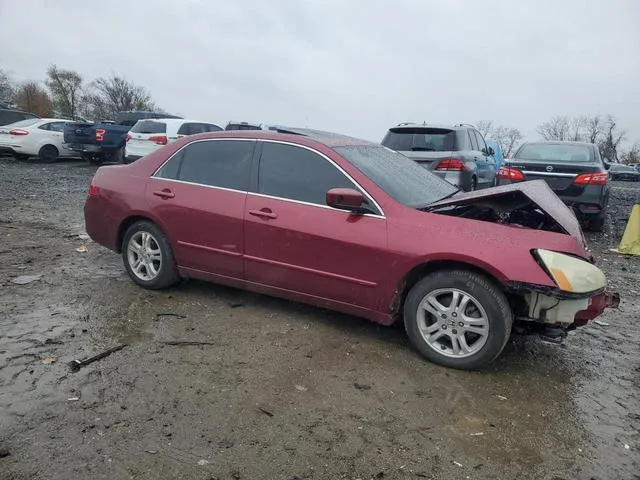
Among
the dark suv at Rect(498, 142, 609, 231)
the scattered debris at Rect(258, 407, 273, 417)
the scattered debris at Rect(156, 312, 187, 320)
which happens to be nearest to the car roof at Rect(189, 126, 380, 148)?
the scattered debris at Rect(156, 312, 187, 320)

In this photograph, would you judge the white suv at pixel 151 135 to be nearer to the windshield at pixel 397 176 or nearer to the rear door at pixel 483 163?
the rear door at pixel 483 163

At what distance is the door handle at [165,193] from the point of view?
4.63 m

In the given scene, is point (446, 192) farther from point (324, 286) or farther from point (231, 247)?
point (231, 247)

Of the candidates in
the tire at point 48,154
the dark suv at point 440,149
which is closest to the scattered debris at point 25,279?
the dark suv at point 440,149

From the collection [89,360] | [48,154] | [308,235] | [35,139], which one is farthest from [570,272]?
[48,154]

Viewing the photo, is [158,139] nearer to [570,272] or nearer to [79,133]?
[79,133]

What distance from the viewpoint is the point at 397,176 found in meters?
4.23

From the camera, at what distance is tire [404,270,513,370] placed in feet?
11.1

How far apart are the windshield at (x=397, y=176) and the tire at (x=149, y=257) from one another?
74.1 inches

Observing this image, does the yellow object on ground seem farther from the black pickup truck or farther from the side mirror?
the black pickup truck

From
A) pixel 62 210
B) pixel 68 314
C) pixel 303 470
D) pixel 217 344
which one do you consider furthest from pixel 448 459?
pixel 62 210

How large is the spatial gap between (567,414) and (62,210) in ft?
28.3

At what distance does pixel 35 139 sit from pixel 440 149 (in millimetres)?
13856

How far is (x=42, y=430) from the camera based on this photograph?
2.66 metres
